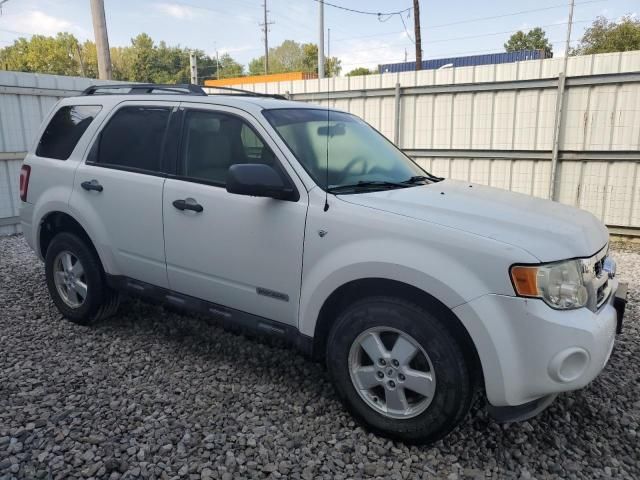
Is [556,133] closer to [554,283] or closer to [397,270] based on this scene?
[554,283]

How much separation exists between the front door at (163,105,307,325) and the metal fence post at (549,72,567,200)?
6294mm

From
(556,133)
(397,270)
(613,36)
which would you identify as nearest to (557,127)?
(556,133)

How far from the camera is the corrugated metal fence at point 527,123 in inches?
299

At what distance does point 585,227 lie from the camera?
2785mm

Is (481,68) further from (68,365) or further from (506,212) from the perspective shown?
(68,365)

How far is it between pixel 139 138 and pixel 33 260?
3.85 meters

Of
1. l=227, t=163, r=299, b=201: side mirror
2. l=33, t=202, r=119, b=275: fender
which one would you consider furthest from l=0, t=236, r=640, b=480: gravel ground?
l=227, t=163, r=299, b=201: side mirror

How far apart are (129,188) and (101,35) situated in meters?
9.61

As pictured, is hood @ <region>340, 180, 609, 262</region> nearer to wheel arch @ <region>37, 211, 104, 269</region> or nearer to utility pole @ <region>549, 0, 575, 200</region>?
wheel arch @ <region>37, 211, 104, 269</region>

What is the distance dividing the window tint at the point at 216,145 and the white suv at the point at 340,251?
0.4 inches

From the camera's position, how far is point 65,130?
438 centimetres

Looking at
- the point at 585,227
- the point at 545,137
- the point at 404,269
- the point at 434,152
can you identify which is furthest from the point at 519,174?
the point at 404,269

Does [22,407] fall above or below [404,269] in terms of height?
below

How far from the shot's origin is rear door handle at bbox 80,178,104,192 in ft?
12.8
